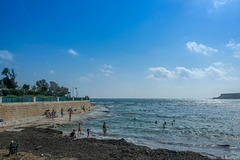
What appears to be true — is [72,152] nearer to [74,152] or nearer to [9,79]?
[74,152]

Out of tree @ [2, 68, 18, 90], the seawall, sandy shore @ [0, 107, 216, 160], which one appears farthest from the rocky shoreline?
tree @ [2, 68, 18, 90]

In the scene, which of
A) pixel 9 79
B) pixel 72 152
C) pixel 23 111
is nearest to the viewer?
pixel 72 152

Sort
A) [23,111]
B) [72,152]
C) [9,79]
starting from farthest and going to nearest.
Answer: [9,79]
[23,111]
[72,152]

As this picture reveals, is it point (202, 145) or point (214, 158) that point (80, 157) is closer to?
point (214, 158)

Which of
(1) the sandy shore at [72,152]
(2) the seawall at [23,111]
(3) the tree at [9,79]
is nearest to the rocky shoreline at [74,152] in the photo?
(1) the sandy shore at [72,152]

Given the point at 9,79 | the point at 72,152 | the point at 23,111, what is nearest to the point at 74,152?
the point at 72,152

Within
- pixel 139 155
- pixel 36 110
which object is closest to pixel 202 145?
pixel 139 155

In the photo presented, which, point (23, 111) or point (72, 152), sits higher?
point (23, 111)

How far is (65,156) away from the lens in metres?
10.9

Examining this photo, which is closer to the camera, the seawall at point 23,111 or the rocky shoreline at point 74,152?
the rocky shoreline at point 74,152

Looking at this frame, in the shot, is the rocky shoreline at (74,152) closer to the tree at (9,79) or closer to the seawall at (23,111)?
the seawall at (23,111)

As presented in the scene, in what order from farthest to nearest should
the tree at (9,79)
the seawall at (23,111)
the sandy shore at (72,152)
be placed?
the tree at (9,79) < the seawall at (23,111) < the sandy shore at (72,152)

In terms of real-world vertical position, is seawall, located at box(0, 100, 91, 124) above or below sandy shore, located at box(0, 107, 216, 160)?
above

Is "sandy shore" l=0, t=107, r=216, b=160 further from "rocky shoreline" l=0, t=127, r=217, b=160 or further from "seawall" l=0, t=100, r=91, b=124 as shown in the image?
"seawall" l=0, t=100, r=91, b=124
